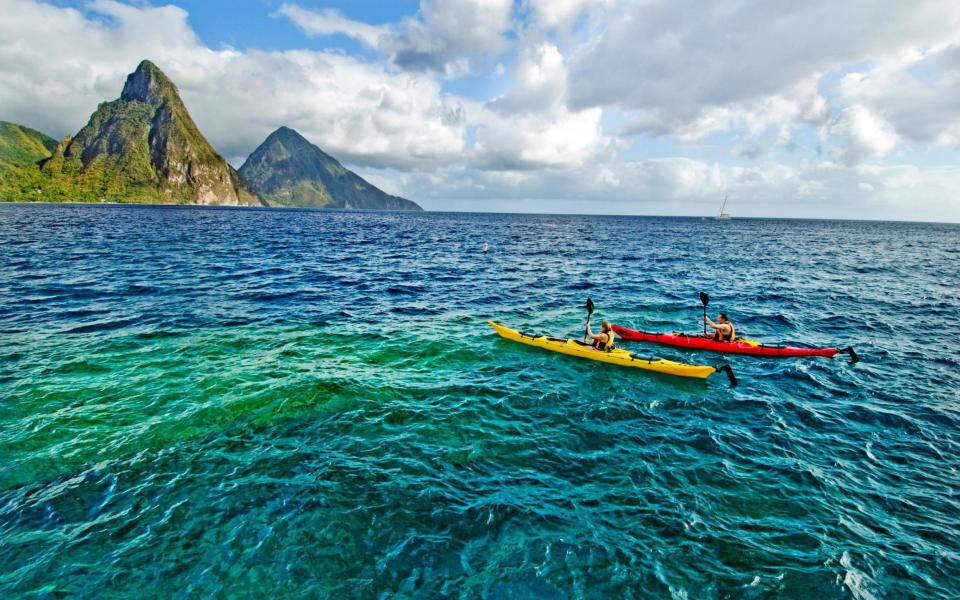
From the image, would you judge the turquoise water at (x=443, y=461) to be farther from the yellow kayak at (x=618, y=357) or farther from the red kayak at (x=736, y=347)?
the red kayak at (x=736, y=347)

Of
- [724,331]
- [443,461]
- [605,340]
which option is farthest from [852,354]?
[443,461]

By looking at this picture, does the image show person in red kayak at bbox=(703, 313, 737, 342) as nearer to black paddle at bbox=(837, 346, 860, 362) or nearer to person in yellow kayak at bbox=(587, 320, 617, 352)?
black paddle at bbox=(837, 346, 860, 362)

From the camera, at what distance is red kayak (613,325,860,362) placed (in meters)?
21.5

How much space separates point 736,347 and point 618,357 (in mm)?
7580

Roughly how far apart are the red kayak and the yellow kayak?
9.24 ft

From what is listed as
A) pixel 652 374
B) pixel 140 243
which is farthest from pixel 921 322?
pixel 140 243

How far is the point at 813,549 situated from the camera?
920 cm

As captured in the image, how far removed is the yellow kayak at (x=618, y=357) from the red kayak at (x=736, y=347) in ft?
9.24

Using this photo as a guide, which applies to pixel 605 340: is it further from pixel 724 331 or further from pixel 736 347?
pixel 736 347

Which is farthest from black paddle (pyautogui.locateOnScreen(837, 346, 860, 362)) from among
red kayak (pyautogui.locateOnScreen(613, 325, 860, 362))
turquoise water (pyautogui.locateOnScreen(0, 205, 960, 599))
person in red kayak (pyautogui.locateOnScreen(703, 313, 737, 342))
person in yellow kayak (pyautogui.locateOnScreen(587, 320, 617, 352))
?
person in yellow kayak (pyautogui.locateOnScreen(587, 320, 617, 352))

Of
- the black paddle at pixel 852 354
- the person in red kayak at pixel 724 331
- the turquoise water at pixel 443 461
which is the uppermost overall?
the person in red kayak at pixel 724 331

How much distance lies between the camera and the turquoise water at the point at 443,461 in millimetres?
8398

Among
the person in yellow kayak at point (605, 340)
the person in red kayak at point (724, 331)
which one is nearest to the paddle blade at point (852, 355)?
the person in red kayak at point (724, 331)

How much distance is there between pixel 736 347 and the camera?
2205cm
